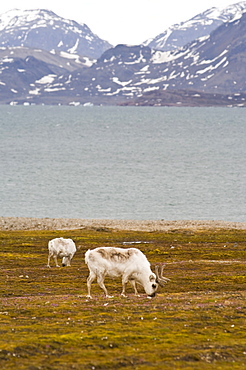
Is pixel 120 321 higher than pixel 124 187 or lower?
lower

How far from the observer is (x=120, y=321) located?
23703 millimetres

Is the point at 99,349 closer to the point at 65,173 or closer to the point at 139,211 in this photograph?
the point at 139,211

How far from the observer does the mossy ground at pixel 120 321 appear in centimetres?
1822

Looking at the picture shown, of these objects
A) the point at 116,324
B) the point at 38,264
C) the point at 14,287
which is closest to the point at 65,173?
the point at 38,264

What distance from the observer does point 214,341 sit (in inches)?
822

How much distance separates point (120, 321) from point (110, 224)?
63.3m

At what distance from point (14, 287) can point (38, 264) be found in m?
11.1

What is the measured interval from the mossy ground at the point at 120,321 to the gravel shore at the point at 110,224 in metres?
34.3

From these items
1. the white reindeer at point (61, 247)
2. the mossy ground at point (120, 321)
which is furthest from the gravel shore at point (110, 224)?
the white reindeer at point (61, 247)

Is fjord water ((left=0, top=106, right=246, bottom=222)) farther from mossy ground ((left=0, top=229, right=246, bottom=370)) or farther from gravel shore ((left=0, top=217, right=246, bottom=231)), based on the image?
mossy ground ((left=0, top=229, right=246, bottom=370))

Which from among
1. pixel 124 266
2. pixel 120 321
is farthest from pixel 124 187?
pixel 120 321

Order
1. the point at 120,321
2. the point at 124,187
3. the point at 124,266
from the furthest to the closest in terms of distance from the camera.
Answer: the point at 124,187
the point at 124,266
the point at 120,321

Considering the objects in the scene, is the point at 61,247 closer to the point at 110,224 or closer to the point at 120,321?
the point at 120,321

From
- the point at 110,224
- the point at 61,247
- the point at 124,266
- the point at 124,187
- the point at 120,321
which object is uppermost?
the point at 124,187
